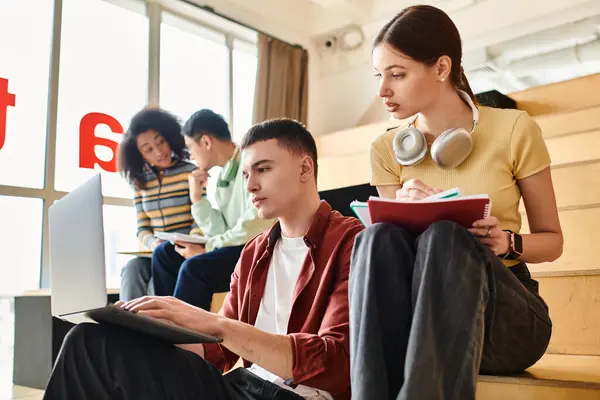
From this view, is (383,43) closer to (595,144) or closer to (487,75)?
(595,144)

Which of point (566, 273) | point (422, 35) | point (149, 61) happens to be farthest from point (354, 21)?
point (422, 35)

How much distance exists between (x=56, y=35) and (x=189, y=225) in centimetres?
164

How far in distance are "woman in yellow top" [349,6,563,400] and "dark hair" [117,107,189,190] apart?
59.4 inches

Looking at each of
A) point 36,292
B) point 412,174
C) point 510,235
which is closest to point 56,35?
point 36,292

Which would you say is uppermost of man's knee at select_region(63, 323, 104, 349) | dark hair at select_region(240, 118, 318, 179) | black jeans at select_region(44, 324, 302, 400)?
dark hair at select_region(240, 118, 318, 179)

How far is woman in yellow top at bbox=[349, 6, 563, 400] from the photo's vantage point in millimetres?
716

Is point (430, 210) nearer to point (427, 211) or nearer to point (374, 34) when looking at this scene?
point (427, 211)

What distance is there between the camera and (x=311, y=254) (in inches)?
42.7

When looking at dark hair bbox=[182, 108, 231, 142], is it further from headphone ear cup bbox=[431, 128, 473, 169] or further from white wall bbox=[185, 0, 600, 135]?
white wall bbox=[185, 0, 600, 135]

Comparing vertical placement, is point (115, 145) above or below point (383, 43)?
above

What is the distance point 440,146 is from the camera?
3.62ft

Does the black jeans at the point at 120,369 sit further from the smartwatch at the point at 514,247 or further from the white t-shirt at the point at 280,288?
the smartwatch at the point at 514,247

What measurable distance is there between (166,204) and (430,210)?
1.86m

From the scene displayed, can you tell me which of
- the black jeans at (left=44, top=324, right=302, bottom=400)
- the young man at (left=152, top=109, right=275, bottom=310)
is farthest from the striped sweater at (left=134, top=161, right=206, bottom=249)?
the black jeans at (left=44, top=324, right=302, bottom=400)
